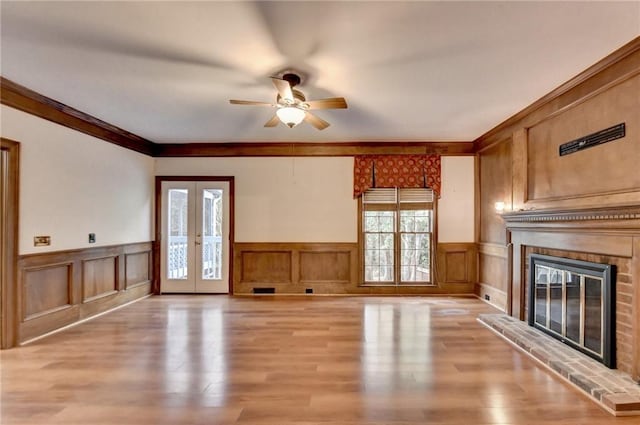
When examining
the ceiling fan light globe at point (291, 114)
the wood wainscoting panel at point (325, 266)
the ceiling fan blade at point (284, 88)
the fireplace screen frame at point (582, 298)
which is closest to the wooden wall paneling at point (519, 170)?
the fireplace screen frame at point (582, 298)

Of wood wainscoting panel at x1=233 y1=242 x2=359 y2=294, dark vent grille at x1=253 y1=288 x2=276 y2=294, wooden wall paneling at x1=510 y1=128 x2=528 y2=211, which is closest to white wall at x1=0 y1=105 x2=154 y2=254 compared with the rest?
wood wainscoting panel at x1=233 y1=242 x2=359 y2=294

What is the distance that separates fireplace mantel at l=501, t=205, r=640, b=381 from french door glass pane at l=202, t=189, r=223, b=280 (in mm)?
4633

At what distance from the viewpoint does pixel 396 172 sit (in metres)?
6.03

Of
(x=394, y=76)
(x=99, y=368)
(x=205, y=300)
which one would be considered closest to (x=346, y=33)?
(x=394, y=76)

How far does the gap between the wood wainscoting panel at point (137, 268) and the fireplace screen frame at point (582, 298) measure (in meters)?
5.79

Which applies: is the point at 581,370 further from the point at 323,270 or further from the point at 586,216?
the point at 323,270

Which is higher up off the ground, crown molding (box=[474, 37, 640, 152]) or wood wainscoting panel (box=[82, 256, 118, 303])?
crown molding (box=[474, 37, 640, 152])

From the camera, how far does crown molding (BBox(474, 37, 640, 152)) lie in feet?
8.93

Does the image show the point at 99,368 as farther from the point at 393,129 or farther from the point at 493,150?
the point at 493,150

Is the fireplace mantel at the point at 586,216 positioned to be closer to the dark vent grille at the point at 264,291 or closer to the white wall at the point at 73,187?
the dark vent grille at the point at 264,291


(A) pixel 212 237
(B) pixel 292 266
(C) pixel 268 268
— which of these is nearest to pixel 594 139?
(B) pixel 292 266

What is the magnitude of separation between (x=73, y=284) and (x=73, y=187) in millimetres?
1244

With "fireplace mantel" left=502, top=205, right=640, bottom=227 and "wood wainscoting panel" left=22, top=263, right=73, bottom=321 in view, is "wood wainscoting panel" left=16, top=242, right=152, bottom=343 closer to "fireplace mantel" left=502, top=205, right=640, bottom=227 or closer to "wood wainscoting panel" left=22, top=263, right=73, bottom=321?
"wood wainscoting panel" left=22, top=263, right=73, bottom=321

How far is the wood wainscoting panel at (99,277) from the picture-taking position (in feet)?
15.0
